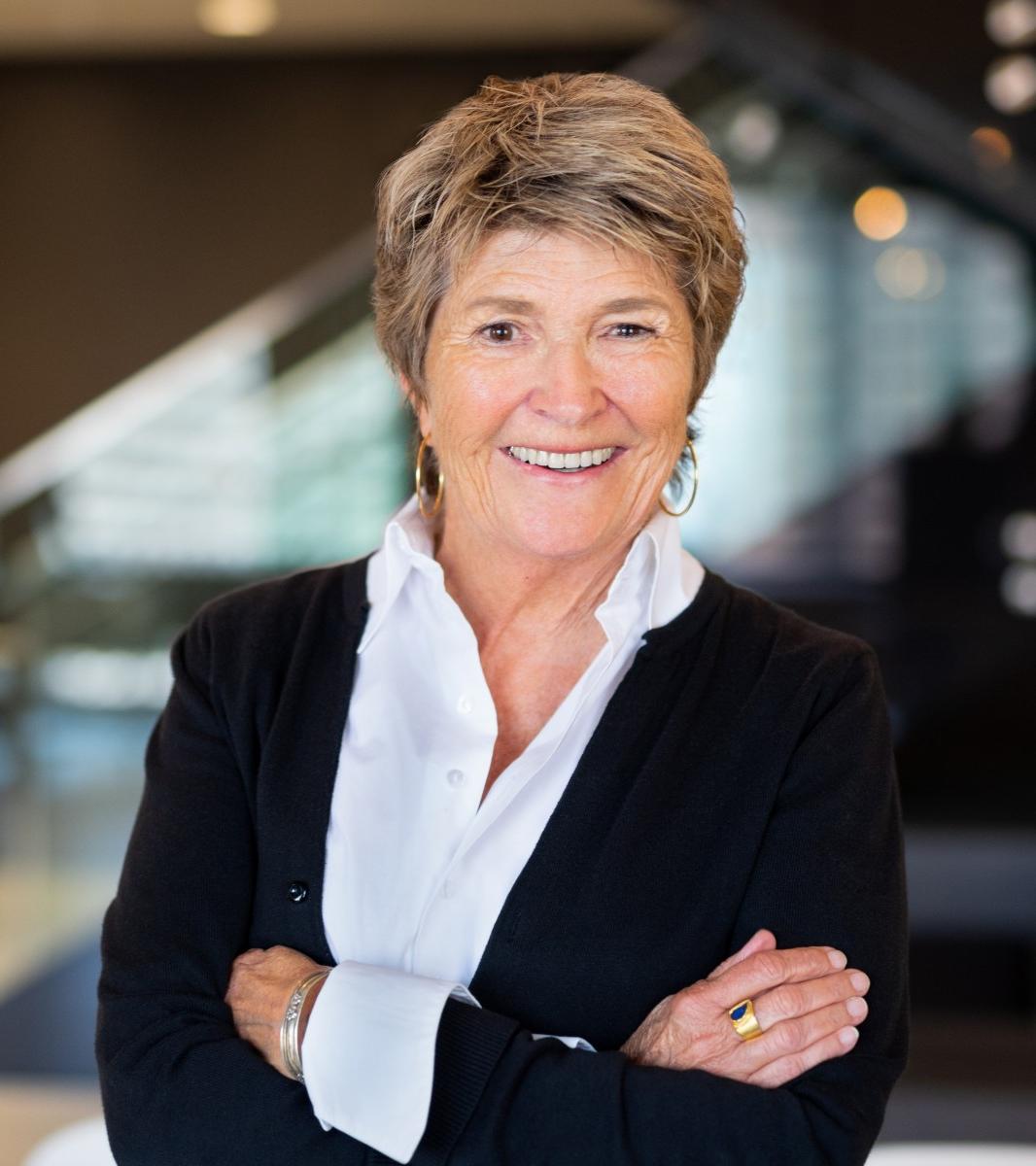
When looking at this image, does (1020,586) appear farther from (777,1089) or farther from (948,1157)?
(777,1089)

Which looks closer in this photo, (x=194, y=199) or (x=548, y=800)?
(x=548, y=800)

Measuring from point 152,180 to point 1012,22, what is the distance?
275cm

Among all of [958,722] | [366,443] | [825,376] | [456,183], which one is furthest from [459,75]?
[456,183]

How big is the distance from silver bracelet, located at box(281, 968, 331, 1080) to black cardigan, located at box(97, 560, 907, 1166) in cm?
2

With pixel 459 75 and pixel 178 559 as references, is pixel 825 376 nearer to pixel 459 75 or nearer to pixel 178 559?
pixel 459 75

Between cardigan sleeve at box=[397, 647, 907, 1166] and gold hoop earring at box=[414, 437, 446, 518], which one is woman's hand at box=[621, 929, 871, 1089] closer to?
cardigan sleeve at box=[397, 647, 907, 1166]

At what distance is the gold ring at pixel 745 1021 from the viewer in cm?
132

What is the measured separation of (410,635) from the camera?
1.58 meters

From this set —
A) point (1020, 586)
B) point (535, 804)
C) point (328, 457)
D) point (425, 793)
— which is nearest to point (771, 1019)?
point (535, 804)

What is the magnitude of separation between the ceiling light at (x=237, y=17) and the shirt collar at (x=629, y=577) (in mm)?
3187

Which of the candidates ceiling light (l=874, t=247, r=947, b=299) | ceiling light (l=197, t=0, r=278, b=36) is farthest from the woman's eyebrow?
ceiling light (l=874, t=247, r=947, b=299)

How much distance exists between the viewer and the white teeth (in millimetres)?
1425

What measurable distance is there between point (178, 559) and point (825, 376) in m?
2.19

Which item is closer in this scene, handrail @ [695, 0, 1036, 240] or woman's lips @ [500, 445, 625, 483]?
woman's lips @ [500, 445, 625, 483]
